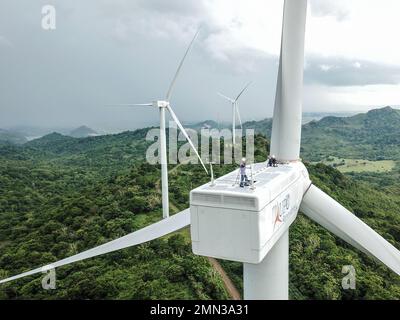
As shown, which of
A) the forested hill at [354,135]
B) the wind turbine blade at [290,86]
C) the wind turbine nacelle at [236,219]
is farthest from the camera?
the forested hill at [354,135]

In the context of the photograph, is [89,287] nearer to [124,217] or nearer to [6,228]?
[124,217]

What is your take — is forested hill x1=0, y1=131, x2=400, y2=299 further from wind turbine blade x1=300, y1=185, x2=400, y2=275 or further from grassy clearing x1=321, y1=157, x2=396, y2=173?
grassy clearing x1=321, y1=157, x2=396, y2=173

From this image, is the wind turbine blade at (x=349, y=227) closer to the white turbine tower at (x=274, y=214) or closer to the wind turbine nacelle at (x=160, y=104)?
the white turbine tower at (x=274, y=214)

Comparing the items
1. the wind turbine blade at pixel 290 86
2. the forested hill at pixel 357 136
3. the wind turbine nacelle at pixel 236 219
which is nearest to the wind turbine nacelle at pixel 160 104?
the wind turbine blade at pixel 290 86

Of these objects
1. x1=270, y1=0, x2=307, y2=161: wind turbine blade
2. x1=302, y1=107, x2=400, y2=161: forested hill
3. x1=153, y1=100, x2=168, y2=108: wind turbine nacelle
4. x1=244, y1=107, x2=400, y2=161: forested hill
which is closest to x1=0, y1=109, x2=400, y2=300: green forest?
x1=153, y1=100, x2=168, y2=108: wind turbine nacelle

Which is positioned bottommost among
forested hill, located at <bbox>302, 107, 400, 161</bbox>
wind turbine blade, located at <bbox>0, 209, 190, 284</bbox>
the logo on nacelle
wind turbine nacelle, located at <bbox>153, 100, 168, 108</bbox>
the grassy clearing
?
the grassy clearing

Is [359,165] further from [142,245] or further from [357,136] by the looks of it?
[142,245]
